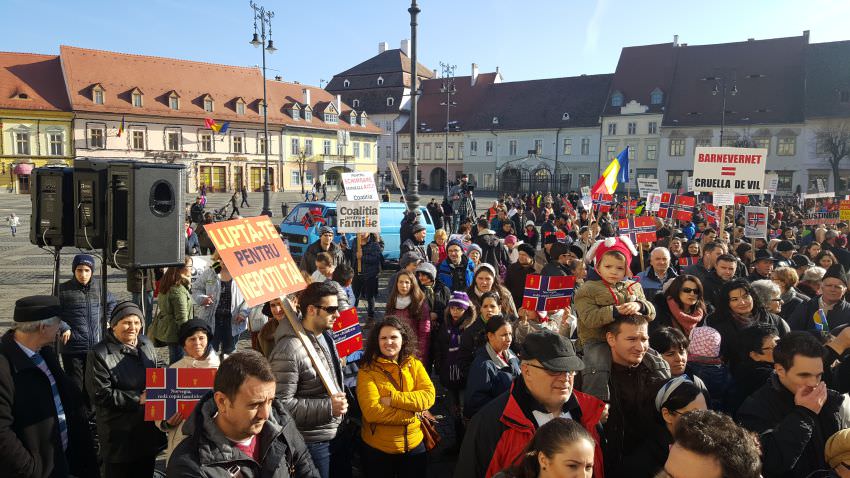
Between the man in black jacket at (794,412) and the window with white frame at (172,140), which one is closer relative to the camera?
the man in black jacket at (794,412)

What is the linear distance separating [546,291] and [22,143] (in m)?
51.5

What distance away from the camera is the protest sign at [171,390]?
3.35m

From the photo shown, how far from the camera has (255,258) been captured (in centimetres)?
378

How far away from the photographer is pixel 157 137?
1905 inches

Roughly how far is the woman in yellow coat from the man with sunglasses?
198 millimetres

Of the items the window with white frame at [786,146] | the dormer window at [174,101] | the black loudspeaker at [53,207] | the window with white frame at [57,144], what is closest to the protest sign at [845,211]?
the black loudspeaker at [53,207]

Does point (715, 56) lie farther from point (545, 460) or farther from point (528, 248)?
point (545, 460)

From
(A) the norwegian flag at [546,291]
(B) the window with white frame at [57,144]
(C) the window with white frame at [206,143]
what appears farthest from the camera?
(C) the window with white frame at [206,143]

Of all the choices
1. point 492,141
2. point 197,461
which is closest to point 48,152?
point 492,141

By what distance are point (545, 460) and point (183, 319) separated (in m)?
4.74

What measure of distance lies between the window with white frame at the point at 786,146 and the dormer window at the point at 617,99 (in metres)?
13.6

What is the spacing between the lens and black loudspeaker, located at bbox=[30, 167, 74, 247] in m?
4.19

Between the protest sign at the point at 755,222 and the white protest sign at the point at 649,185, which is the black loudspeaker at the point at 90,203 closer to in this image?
the protest sign at the point at 755,222

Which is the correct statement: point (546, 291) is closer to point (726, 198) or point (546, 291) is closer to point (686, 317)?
point (686, 317)
